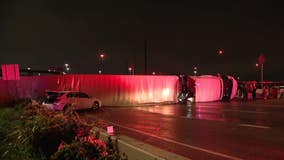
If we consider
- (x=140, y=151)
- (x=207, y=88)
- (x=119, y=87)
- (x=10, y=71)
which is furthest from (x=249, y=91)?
(x=140, y=151)

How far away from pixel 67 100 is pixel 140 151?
1902 centimetres

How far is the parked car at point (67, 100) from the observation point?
22.3 meters

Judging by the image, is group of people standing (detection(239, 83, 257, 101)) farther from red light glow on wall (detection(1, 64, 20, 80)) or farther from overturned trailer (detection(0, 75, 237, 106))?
red light glow on wall (detection(1, 64, 20, 80))

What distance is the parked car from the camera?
73.0 ft

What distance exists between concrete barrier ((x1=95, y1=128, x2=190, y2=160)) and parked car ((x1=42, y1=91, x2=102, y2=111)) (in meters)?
16.4

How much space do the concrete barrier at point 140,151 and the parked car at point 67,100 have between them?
646 inches

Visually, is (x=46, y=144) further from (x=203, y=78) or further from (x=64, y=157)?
(x=203, y=78)

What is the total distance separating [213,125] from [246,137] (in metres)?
3.53

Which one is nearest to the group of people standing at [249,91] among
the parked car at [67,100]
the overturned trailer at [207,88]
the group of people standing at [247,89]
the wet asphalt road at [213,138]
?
the group of people standing at [247,89]

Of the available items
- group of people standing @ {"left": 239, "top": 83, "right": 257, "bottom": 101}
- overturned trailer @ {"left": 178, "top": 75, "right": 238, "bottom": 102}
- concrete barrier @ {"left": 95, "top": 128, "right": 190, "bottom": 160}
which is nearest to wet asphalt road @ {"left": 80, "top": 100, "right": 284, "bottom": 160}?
concrete barrier @ {"left": 95, "top": 128, "right": 190, "bottom": 160}

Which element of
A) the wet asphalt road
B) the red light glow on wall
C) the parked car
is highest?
the red light glow on wall

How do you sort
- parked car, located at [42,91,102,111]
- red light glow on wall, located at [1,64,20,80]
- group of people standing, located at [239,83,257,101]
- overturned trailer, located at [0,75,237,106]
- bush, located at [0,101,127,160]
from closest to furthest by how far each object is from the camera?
bush, located at [0,101,127,160], red light glow on wall, located at [1,64,20,80], parked car, located at [42,91,102,111], overturned trailer, located at [0,75,237,106], group of people standing, located at [239,83,257,101]

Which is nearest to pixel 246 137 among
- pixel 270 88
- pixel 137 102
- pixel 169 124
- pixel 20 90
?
pixel 169 124

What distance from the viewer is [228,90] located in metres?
35.3
